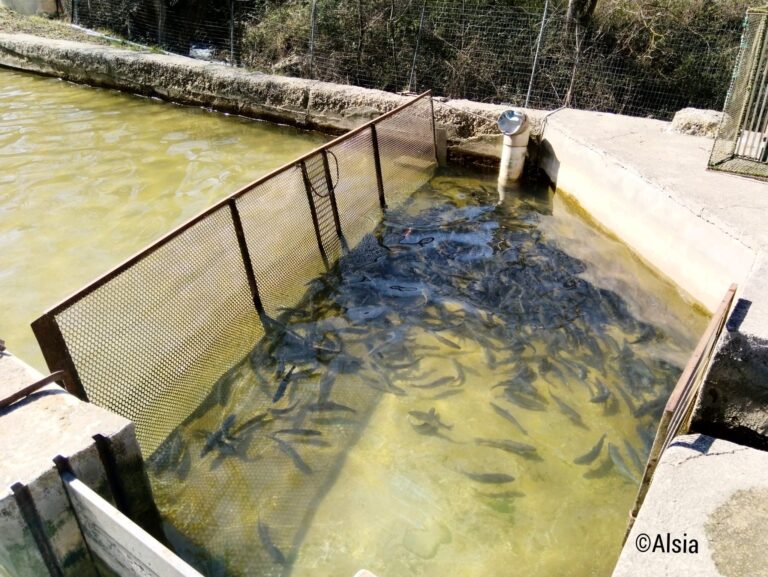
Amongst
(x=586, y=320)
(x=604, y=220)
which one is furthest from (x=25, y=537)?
(x=604, y=220)

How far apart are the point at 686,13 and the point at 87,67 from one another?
12.6 metres

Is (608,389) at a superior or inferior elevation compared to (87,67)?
inferior

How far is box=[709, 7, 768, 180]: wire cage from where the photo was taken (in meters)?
6.38

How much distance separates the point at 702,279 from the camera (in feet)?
20.1

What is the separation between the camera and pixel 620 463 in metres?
4.56

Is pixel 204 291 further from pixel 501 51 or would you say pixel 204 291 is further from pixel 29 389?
pixel 501 51

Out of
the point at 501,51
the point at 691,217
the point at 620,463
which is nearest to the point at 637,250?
the point at 691,217

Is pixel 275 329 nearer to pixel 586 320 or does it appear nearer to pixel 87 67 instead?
pixel 586 320

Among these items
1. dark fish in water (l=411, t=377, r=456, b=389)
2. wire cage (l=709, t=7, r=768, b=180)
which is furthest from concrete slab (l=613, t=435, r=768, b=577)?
wire cage (l=709, t=7, r=768, b=180)

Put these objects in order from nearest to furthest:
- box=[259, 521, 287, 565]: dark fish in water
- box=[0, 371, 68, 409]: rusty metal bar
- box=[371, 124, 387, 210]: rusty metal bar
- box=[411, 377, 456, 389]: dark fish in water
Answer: box=[0, 371, 68, 409]: rusty metal bar, box=[259, 521, 287, 565]: dark fish in water, box=[411, 377, 456, 389]: dark fish in water, box=[371, 124, 387, 210]: rusty metal bar

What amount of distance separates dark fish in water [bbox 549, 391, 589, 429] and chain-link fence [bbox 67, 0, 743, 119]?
23.8 ft

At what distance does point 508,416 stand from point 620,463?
943 mm

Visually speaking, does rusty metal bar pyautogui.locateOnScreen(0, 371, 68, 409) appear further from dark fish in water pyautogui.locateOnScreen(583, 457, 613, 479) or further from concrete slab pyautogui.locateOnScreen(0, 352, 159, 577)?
dark fish in water pyautogui.locateOnScreen(583, 457, 613, 479)

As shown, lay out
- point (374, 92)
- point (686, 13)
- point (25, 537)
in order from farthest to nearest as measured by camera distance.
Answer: point (686, 13) → point (374, 92) → point (25, 537)
